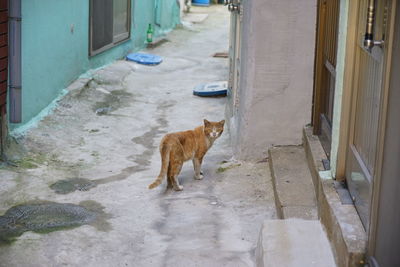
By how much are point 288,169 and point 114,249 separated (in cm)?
204

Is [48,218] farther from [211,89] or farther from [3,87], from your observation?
[211,89]

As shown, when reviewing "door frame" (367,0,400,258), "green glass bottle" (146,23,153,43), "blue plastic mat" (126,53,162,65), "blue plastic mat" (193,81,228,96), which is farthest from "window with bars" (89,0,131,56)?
"door frame" (367,0,400,258)

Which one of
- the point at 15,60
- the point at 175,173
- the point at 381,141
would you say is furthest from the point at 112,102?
the point at 381,141

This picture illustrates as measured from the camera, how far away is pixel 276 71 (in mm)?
8148

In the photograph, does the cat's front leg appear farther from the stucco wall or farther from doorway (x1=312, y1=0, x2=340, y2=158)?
doorway (x1=312, y1=0, x2=340, y2=158)

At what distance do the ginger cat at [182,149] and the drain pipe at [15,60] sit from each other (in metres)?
2.13

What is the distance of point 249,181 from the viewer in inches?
315

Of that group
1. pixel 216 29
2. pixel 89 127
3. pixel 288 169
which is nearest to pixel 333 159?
pixel 288 169

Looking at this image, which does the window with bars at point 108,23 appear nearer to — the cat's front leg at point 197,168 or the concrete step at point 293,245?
the cat's front leg at point 197,168

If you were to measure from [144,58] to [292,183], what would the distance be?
8730mm

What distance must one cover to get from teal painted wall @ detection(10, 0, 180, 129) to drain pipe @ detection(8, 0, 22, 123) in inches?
8.1

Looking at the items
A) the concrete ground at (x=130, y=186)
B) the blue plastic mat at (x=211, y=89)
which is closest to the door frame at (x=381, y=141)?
the concrete ground at (x=130, y=186)

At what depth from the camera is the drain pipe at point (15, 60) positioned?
888 centimetres

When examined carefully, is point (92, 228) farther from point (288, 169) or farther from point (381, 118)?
point (381, 118)
